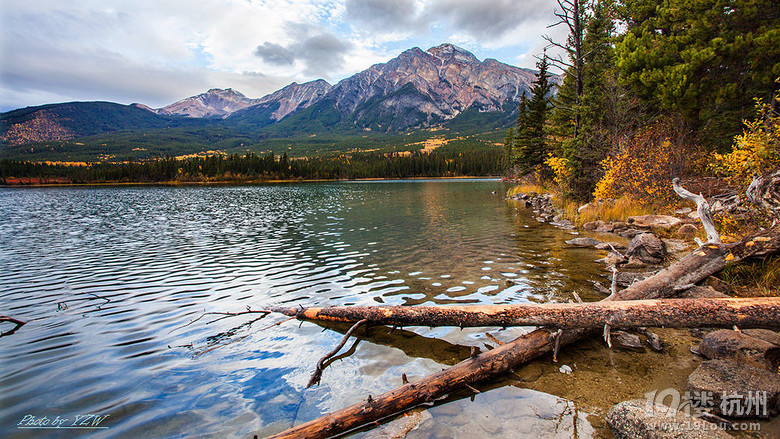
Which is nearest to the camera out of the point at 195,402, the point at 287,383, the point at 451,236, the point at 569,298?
the point at 195,402

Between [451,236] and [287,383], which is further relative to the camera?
[451,236]

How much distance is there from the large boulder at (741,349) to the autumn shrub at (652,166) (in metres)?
14.9

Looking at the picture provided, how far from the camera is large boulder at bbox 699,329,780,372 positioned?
4.95 metres

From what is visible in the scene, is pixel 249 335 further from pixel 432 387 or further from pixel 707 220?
pixel 707 220

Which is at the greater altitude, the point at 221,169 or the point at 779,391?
the point at 221,169

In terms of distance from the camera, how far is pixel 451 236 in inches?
764

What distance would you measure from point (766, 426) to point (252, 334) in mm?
8508

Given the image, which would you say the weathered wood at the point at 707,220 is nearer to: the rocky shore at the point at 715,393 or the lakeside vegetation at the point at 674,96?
the rocky shore at the point at 715,393

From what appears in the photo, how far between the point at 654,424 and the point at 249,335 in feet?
23.9

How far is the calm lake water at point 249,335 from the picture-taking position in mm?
4762

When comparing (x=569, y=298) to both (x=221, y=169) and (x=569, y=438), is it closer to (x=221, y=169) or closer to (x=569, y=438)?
(x=569, y=438)

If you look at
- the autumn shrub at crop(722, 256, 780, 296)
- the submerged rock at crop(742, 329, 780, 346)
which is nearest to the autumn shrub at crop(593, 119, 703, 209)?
the autumn shrub at crop(722, 256, 780, 296)

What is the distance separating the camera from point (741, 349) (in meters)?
5.18

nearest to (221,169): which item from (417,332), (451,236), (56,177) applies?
(56,177)
